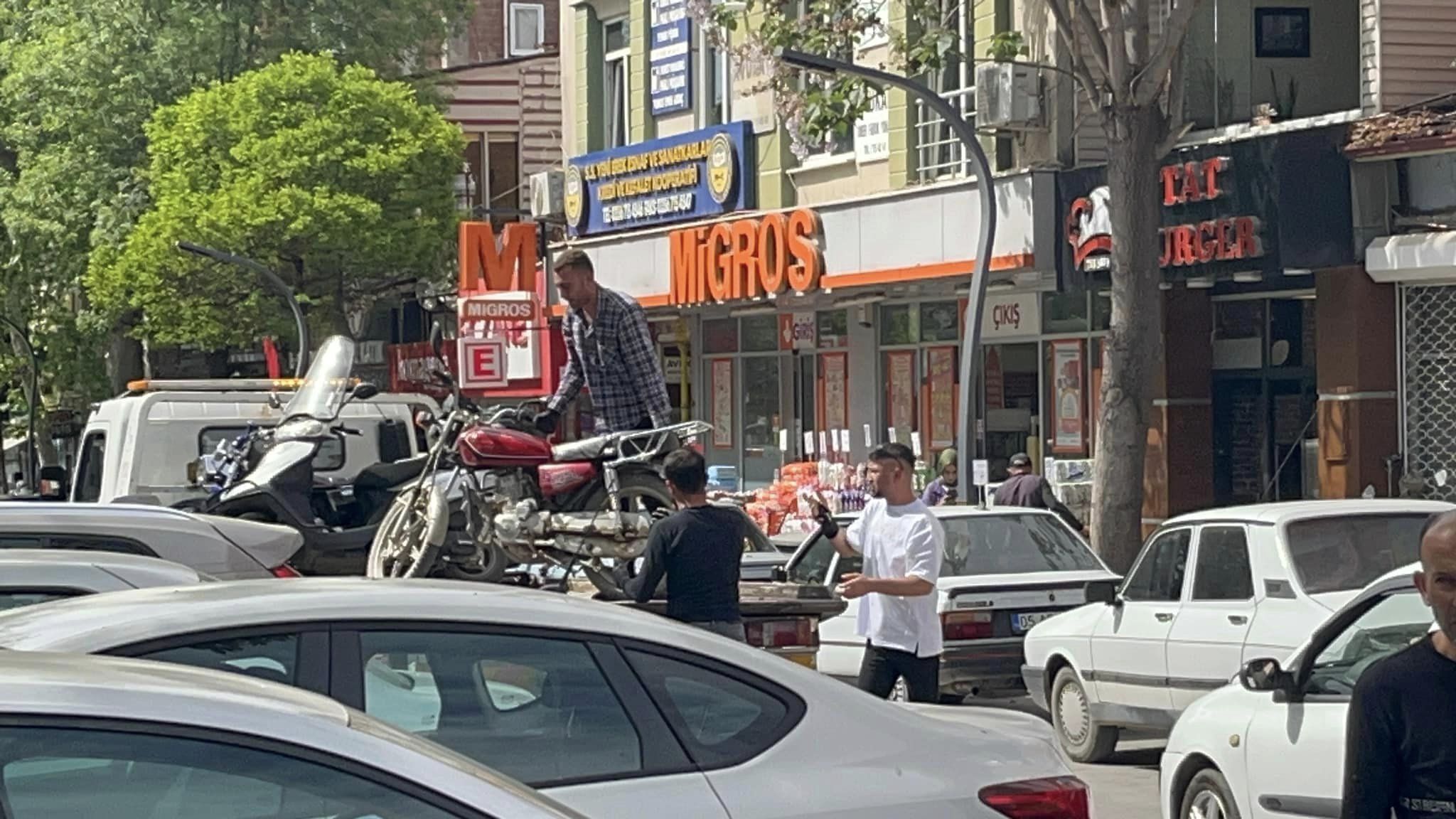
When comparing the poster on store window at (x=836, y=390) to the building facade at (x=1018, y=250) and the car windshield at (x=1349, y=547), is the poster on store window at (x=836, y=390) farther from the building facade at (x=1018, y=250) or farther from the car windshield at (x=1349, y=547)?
the car windshield at (x=1349, y=547)

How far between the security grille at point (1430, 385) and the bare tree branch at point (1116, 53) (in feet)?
12.6

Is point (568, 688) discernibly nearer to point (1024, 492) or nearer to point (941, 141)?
point (1024, 492)

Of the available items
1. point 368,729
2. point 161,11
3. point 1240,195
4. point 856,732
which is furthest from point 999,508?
point 161,11

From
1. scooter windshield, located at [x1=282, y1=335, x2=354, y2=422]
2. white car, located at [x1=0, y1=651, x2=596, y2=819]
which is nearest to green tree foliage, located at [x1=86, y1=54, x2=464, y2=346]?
scooter windshield, located at [x1=282, y1=335, x2=354, y2=422]

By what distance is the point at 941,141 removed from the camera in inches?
998

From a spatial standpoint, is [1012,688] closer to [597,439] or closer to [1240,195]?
[597,439]

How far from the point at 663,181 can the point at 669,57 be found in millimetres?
1906

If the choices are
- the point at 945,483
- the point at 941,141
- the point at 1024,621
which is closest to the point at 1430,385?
the point at 945,483

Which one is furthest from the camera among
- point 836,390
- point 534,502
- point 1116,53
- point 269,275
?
point 269,275

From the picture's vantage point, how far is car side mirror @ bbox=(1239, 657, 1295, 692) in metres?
8.07

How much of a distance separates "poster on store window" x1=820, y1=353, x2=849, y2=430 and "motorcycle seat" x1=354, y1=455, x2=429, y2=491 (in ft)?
49.1

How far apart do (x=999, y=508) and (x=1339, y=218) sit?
5.99 m

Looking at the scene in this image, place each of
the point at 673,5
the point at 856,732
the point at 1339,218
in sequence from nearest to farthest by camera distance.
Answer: the point at 856,732 → the point at 1339,218 → the point at 673,5

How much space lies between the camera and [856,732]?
5781 millimetres
